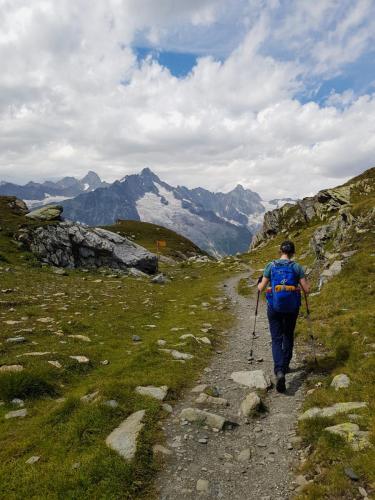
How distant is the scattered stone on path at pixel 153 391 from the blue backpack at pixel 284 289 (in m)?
4.41

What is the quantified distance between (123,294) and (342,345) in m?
20.5

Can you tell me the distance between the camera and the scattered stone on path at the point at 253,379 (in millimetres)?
12322

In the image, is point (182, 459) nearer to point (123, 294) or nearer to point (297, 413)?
point (297, 413)

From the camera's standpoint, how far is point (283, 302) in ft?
40.0

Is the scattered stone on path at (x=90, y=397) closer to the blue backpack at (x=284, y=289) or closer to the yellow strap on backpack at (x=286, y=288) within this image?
the blue backpack at (x=284, y=289)

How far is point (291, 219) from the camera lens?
353ft

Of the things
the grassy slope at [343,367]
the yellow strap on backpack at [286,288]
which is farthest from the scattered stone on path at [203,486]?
the yellow strap on backpack at [286,288]

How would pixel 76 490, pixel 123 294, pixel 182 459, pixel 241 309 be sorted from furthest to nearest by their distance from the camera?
pixel 123 294
pixel 241 309
pixel 182 459
pixel 76 490

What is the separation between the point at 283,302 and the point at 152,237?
141663mm

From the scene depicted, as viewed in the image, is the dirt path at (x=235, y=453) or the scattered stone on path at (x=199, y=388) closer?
the dirt path at (x=235, y=453)

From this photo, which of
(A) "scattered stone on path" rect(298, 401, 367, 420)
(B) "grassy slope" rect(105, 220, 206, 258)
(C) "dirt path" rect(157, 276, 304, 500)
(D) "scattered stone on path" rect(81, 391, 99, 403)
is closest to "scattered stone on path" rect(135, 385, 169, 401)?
(C) "dirt path" rect(157, 276, 304, 500)

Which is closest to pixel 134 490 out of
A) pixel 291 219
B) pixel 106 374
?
pixel 106 374

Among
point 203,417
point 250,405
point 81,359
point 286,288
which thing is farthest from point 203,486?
point 81,359

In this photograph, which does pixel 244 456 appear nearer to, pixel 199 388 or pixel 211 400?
pixel 211 400
